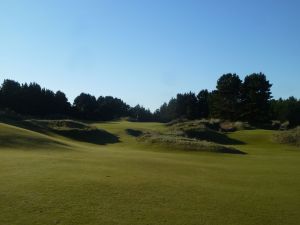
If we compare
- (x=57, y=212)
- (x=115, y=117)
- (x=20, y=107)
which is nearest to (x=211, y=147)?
(x=57, y=212)

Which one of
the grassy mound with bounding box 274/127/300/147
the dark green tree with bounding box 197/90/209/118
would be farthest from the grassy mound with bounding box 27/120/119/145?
the dark green tree with bounding box 197/90/209/118

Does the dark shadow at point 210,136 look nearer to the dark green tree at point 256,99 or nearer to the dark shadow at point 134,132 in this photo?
the dark shadow at point 134,132

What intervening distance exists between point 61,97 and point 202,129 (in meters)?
59.3

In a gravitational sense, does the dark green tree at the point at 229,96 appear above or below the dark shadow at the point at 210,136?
above

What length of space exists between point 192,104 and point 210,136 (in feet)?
206

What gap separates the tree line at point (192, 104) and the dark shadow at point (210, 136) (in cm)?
3441

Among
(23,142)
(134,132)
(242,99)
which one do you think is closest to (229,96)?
(242,99)

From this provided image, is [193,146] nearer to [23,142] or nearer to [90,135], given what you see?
[23,142]

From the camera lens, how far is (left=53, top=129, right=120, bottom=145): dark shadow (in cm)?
5328

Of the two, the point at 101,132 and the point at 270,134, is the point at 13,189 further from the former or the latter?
the point at 270,134

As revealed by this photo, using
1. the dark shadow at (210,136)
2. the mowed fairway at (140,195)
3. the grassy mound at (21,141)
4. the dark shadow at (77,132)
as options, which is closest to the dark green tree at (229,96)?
the dark shadow at (210,136)

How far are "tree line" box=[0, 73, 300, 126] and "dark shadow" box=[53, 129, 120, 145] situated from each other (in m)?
43.8

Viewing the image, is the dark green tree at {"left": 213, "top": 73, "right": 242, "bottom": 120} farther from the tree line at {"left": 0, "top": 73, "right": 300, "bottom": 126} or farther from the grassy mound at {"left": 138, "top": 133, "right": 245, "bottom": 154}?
the grassy mound at {"left": 138, "top": 133, "right": 245, "bottom": 154}

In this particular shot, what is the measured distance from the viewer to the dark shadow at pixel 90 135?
53281mm
